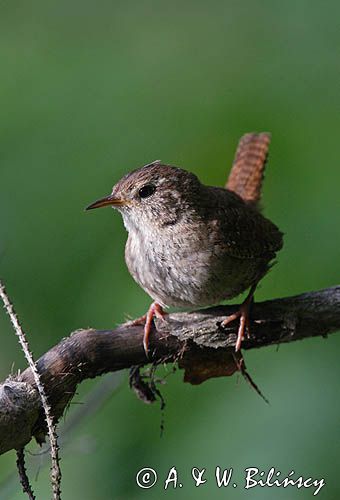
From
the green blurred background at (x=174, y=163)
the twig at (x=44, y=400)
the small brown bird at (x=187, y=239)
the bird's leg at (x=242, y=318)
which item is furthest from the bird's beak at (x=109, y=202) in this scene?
the twig at (x=44, y=400)

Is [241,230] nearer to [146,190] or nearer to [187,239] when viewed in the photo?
[187,239]

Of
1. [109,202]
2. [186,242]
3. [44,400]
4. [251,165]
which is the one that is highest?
[251,165]

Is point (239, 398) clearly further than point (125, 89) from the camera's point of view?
No

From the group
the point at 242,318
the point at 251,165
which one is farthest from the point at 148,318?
the point at 251,165

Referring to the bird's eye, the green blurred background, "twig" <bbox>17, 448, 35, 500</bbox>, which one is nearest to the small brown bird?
the bird's eye

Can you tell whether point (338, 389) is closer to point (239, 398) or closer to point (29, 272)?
point (239, 398)

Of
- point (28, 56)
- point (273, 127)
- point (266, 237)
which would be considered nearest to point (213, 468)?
point (266, 237)

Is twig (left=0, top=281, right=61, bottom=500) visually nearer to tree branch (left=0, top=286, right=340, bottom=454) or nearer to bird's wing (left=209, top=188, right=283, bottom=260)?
tree branch (left=0, top=286, right=340, bottom=454)

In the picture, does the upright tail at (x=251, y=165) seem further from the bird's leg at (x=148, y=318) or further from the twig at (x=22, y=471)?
the twig at (x=22, y=471)
